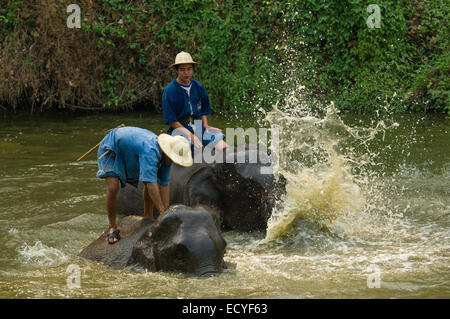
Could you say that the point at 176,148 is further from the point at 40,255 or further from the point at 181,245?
the point at 40,255

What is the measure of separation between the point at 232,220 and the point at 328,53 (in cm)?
840

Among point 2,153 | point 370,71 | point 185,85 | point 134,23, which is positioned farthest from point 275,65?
point 185,85

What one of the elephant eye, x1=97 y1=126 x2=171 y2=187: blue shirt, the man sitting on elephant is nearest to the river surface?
the elephant eye

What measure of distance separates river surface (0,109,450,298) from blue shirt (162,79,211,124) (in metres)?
0.94

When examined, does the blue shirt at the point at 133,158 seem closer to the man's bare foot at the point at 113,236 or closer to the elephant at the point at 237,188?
the man's bare foot at the point at 113,236

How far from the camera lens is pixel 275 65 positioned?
14906mm

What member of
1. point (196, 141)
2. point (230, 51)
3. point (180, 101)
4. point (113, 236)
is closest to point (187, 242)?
point (113, 236)

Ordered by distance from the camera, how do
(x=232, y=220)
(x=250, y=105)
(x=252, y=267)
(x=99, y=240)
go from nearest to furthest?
(x=252, y=267)
(x=99, y=240)
(x=232, y=220)
(x=250, y=105)

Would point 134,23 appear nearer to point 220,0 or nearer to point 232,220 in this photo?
point 220,0

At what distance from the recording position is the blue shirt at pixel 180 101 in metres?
7.79

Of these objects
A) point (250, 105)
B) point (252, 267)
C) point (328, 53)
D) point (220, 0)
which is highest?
point (220, 0)

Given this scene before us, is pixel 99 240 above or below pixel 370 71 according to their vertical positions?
below

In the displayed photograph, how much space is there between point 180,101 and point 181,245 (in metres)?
2.72

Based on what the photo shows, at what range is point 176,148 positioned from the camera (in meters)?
6.41
